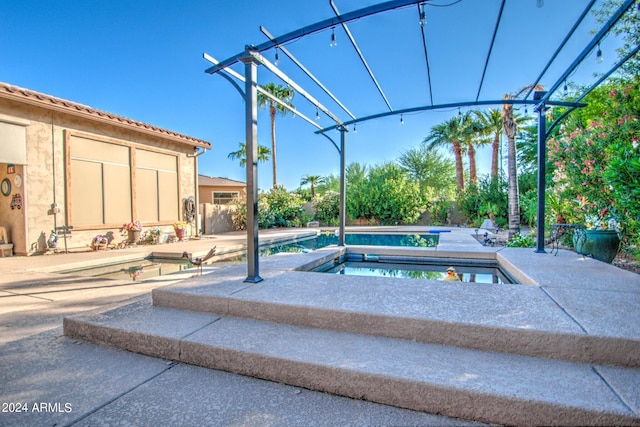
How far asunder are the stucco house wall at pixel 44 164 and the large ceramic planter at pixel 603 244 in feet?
38.0

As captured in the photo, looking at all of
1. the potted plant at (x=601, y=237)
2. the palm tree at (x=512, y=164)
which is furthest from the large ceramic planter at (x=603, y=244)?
the palm tree at (x=512, y=164)

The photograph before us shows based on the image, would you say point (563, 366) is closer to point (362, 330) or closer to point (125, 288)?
point (362, 330)

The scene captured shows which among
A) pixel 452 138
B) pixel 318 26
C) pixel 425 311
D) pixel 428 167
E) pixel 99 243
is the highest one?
pixel 452 138

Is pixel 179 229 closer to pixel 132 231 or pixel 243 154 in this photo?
pixel 132 231

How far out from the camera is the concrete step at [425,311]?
7.11 ft

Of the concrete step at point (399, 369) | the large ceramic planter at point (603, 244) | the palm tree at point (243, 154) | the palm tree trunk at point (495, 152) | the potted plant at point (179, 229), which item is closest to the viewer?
the concrete step at point (399, 369)

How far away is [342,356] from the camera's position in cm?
219

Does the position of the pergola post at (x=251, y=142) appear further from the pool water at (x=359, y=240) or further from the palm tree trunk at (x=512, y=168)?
the palm tree trunk at (x=512, y=168)

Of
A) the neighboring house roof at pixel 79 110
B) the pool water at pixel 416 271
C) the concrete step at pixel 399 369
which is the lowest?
the pool water at pixel 416 271

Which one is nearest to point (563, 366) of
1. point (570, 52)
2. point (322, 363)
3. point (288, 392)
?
point (322, 363)

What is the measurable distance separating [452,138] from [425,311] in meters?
19.4

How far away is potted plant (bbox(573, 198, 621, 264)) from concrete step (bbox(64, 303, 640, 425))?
4.21 m

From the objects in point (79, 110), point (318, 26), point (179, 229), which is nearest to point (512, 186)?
point (318, 26)

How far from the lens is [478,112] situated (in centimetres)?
1836
